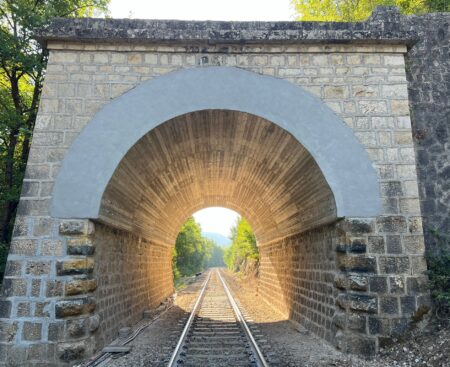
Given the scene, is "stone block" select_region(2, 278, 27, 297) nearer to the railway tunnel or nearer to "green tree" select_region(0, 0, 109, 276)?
the railway tunnel

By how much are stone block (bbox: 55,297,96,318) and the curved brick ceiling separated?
1500 mm

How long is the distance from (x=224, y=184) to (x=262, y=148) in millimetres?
5016

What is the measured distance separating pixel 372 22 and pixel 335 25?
0.71 meters

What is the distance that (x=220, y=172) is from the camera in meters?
10.6

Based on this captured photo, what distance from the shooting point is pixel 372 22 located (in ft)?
21.1

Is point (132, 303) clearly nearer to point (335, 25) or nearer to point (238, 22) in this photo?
point (238, 22)

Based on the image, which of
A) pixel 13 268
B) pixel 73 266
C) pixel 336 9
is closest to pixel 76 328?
pixel 73 266

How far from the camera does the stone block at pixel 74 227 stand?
5566 mm

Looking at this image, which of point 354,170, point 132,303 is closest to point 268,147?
point 354,170

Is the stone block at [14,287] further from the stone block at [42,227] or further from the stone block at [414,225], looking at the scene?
the stone block at [414,225]

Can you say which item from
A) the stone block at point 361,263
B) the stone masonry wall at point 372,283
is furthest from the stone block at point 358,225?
the stone block at point 361,263

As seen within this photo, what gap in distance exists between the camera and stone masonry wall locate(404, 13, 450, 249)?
22.1 feet

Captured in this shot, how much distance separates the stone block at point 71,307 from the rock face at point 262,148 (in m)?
0.02

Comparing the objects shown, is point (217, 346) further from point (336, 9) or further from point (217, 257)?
point (217, 257)
